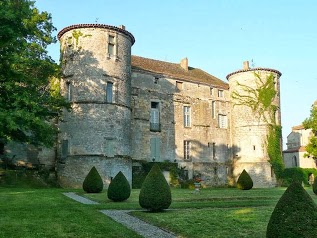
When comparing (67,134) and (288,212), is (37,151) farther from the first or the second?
(288,212)

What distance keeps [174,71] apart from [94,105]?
12512 mm

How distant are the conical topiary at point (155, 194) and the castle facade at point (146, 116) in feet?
44.0

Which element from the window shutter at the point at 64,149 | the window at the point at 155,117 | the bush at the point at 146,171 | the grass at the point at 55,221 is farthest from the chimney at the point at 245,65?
the grass at the point at 55,221

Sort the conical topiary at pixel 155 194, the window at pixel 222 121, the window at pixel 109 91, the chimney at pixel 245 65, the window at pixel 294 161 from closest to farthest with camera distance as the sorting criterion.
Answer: the conical topiary at pixel 155 194
the window at pixel 109 91
the window at pixel 222 121
the chimney at pixel 245 65
the window at pixel 294 161

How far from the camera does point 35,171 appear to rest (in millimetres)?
29438

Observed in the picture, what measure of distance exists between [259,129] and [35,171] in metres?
21.8

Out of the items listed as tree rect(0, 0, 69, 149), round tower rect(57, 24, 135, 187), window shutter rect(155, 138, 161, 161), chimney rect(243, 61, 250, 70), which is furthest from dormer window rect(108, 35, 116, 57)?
chimney rect(243, 61, 250, 70)

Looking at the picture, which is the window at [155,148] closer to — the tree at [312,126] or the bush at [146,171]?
the bush at [146,171]

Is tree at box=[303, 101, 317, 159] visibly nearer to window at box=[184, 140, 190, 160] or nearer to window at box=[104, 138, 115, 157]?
window at box=[184, 140, 190, 160]

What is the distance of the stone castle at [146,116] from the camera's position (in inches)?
1119

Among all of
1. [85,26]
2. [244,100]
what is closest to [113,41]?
[85,26]

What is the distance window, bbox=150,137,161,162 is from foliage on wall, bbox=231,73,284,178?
34.7ft

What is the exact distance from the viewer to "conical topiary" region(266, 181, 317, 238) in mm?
7516

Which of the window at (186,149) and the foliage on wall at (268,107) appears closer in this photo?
the window at (186,149)
